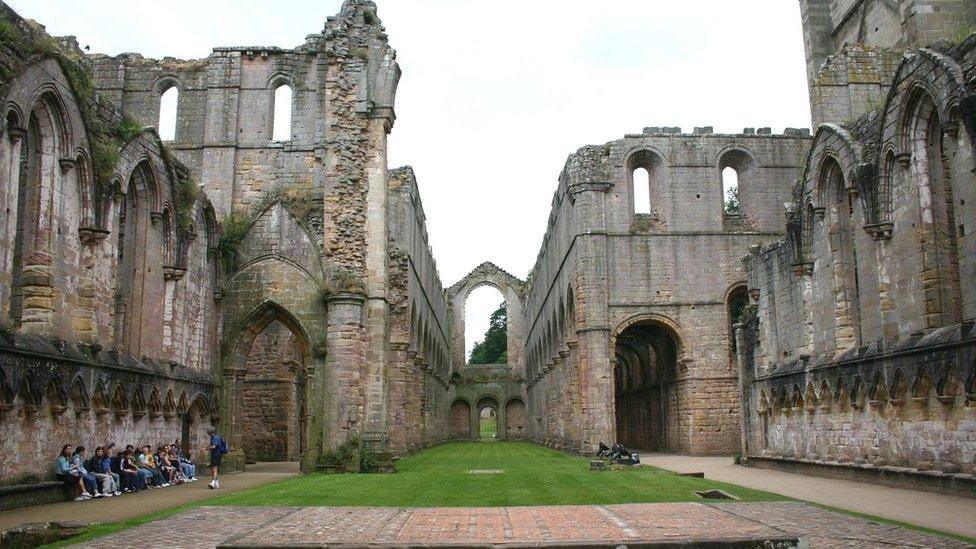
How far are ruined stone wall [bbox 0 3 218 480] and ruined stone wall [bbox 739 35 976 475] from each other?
41.9ft

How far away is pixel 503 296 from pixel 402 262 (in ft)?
110

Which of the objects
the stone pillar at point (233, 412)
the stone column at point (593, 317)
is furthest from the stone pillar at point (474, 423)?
the stone pillar at point (233, 412)

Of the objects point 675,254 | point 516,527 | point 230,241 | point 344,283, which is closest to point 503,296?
point 675,254

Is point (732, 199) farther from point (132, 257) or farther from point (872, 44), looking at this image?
point (132, 257)

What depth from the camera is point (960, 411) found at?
1209cm

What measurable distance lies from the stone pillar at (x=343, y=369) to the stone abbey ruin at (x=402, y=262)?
0.16ft

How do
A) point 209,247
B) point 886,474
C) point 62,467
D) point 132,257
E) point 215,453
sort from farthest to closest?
point 209,247 < point 132,257 < point 215,453 < point 886,474 < point 62,467

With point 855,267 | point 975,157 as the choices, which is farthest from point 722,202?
point 975,157

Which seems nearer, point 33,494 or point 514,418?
point 33,494

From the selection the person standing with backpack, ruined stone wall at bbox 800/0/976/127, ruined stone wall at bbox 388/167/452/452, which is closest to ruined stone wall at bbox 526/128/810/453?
ruined stone wall at bbox 800/0/976/127

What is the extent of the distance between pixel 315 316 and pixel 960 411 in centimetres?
1296

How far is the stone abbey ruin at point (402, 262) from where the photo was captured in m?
12.8

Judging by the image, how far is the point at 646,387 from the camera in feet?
116

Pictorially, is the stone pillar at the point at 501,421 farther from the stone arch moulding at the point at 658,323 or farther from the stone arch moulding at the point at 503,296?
the stone arch moulding at the point at 658,323
